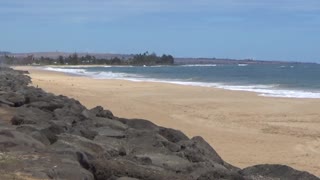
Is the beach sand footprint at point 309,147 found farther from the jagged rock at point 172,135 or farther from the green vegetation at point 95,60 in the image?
the green vegetation at point 95,60

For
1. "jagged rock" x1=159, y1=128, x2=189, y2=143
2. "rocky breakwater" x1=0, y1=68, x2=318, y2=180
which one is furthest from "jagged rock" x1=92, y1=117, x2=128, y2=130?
"jagged rock" x1=159, y1=128, x2=189, y2=143

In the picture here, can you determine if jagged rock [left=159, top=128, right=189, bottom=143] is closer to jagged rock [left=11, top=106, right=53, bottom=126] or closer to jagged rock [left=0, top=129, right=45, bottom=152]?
jagged rock [left=11, top=106, right=53, bottom=126]

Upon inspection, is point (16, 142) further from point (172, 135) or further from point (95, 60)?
point (95, 60)

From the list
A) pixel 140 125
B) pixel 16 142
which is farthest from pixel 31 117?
pixel 16 142

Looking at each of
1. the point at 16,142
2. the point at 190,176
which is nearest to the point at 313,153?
the point at 190,176

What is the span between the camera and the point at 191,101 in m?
25.4

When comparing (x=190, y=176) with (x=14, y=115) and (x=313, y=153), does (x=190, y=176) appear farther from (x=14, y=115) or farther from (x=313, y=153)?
(x=313, y=153)

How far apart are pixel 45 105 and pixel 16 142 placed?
5237mm

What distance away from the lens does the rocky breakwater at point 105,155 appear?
571cm

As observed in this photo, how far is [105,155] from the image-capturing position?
694cm

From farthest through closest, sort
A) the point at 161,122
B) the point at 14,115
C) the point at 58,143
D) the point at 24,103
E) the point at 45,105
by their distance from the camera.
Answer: the point at 161,122, the point at 24,103, the point at 45,105, the point at 14,115, the point at 58,143

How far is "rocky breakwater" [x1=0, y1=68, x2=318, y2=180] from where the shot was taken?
5707 millimetres

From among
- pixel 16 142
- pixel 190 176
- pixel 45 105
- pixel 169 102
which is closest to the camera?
pixel 190 176

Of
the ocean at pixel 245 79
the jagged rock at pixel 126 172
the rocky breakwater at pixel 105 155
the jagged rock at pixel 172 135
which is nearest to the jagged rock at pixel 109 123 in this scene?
the rocky breakwater at pixel 105 155
